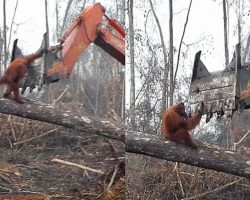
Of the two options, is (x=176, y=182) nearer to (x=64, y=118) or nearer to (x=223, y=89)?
(x=223, y=89)

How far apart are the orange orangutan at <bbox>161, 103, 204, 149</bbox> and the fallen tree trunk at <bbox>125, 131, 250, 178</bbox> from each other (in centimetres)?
3

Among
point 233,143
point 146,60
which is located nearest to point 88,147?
point 146,60

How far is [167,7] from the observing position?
2838 millimetres

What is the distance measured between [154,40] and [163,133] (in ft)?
1.64

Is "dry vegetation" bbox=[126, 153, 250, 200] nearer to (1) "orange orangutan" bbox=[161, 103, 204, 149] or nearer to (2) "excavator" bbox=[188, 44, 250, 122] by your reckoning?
(1) "orange orangutan" bbox=[161, 103, 204, 149]

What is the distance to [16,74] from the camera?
2914 millimetres

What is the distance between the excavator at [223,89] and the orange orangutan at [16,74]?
887 millimetres

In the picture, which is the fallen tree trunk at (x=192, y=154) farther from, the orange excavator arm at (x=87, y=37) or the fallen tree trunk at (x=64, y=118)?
the orange excavator arm at (x=87, y=37)

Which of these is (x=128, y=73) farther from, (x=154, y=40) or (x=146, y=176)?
(x=146, y=176)

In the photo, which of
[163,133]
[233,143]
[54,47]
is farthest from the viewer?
[54,47]

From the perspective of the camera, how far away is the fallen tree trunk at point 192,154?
254cm

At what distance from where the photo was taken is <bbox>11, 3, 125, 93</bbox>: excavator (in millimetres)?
2930

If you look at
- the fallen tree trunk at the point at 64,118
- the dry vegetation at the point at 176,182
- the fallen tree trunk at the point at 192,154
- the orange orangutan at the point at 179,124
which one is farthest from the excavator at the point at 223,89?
the fallen tree trunk at the point at 64,118

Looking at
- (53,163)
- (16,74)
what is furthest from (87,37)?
(53,163)
